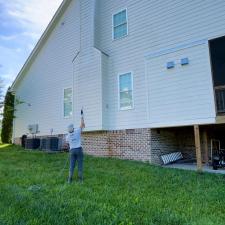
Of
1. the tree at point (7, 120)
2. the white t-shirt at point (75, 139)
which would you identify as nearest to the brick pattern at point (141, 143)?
the white t-shirt at point (75, 139)

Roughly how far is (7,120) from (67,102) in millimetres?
7236

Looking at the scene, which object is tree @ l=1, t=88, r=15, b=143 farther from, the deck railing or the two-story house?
the deck railing

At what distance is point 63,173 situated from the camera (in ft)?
27.3

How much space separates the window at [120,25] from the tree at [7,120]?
33.6ft

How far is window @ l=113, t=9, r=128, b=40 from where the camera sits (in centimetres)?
1261

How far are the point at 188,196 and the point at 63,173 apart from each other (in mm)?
3957

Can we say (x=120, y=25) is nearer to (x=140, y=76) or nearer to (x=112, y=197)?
(x=140, y=76)

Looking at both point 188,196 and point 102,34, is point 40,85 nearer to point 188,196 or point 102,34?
point 102,34

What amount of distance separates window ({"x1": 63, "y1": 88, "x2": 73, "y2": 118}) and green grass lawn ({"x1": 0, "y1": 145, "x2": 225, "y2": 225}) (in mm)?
5772

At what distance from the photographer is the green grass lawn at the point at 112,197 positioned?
14.3ft

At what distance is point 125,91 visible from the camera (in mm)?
12102

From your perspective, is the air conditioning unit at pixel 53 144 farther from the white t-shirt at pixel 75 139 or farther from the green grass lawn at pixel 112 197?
the white t-shirt at pixel 75 139

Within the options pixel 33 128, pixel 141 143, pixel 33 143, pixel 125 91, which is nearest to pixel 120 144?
pixel 141 143

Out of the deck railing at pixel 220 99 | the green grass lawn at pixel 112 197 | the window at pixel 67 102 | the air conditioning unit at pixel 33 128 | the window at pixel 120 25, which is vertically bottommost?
the green grass lawn at pixel 112 197
